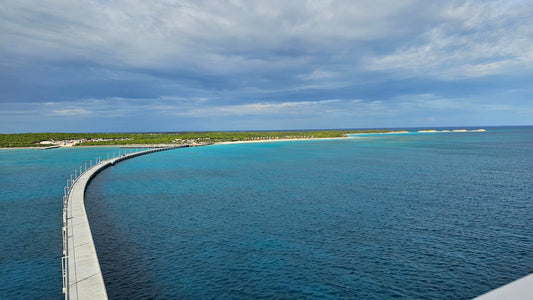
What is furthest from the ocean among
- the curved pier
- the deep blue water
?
the curved pier

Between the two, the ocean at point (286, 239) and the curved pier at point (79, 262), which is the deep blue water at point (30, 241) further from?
the curved pier at point (79, 262)

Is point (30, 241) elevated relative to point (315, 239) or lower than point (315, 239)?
elevated

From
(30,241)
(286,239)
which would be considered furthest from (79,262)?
(286,239)

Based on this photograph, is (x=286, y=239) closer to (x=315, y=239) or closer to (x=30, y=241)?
(x=315, y=239)

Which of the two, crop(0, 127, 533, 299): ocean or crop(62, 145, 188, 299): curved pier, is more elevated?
crop(62, 145, 188, 299): curved pier

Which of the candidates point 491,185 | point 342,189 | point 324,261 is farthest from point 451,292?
point 491,185

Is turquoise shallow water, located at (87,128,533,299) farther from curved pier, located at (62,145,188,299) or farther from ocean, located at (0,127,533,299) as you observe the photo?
curved pier, located at (62,145,188,299)

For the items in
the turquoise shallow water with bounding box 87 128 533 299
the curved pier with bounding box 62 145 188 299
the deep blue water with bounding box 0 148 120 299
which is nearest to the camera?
the curved pier with bounding box 62 145 188 299

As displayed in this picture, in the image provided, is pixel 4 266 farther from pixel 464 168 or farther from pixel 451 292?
pixel 464 168

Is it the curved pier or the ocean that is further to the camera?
the ocean
